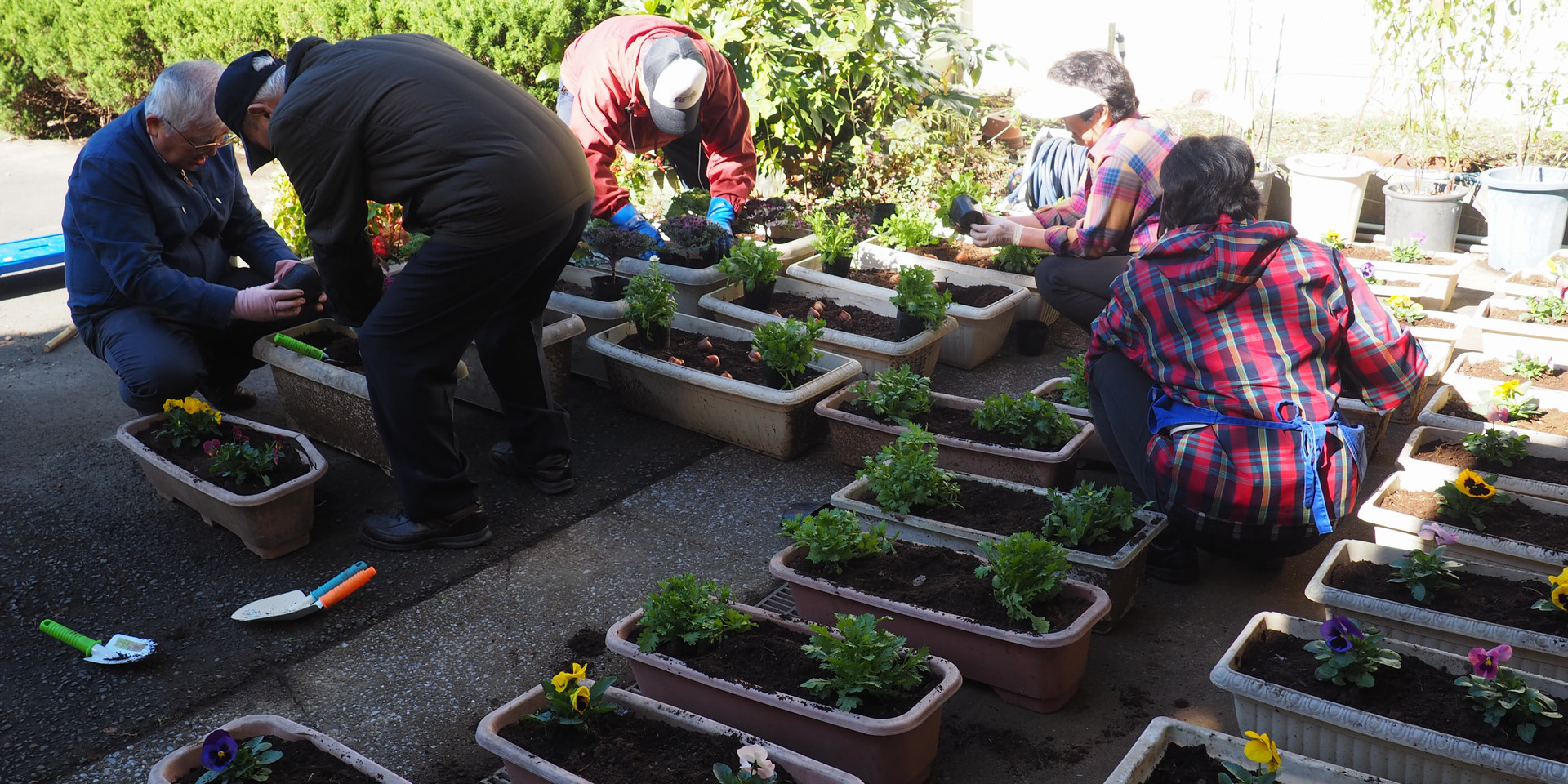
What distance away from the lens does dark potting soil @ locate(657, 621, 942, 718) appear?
7.16 ft

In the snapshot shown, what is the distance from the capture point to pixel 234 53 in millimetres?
8406

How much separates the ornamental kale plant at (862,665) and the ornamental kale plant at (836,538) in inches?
15.5

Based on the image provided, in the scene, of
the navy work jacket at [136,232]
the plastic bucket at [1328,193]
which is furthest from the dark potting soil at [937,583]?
the plastic bucket at [1328,193]

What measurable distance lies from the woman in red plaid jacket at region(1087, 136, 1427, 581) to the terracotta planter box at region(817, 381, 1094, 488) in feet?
1.50

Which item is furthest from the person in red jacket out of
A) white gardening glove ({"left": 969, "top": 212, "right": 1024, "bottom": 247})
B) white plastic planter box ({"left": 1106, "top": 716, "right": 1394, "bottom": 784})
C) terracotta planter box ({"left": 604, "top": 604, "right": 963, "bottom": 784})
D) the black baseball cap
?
white plastic planter box ({"left": 1106, "top": 716, "right": 1394, "bottom": 784})

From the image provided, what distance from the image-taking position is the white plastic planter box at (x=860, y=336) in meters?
4.05

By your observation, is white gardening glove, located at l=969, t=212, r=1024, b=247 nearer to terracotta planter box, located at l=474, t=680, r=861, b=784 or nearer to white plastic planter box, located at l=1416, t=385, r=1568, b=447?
white plastic planter box, located at l=1416, t=385, r=1568, b=447

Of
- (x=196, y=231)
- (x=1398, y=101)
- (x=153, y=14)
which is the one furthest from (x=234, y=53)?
(x=1398, y=101)

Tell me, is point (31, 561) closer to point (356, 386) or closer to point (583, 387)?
point (356, 386)

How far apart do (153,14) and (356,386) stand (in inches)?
279

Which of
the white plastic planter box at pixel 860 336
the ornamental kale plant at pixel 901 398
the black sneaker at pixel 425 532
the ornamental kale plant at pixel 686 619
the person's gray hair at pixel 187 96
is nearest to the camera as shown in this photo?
the ornamental kale plant at pixel 686 619

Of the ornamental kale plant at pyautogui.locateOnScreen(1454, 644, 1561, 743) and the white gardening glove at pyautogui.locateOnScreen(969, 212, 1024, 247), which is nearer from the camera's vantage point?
the ornamental kale plant at pyautogui.locateOnScreen(1454, 644, 1561, 743)

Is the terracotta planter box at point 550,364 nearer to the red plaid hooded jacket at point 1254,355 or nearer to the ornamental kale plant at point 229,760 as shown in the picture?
the ornamental kale plant at point 229,760

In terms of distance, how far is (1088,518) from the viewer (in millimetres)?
2709
